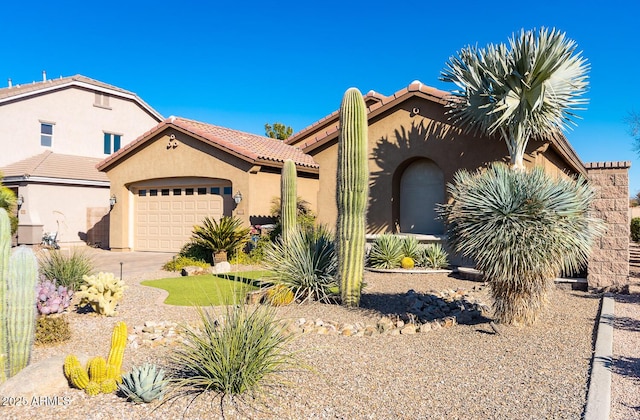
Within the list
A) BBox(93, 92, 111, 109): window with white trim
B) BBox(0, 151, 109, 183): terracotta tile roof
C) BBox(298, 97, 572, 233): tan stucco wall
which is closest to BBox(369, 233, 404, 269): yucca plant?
BBox(298, 97, 572, 233): tan stucco wall

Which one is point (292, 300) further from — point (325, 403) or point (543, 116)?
point (543, 116)

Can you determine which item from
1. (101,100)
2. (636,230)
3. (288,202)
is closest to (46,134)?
(101,100)

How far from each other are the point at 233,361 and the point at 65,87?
1040 inches

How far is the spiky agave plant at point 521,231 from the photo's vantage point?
267 inches

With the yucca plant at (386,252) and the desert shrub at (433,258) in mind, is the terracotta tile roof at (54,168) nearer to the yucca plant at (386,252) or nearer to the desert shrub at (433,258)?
the yucca plant at (386,252)

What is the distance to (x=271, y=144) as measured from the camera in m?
22.4

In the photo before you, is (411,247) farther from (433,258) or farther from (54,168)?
(54,168)

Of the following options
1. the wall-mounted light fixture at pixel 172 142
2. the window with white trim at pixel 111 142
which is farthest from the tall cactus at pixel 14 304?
the window with white trim at pixel 111 142

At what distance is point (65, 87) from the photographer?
87.1 ft

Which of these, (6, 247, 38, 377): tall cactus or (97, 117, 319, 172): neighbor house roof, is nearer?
(6, 247, 38, 377): tall cactus

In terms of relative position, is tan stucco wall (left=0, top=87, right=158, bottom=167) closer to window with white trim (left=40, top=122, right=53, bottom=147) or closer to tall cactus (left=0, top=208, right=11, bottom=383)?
window with white trim (left=40, top=122, right=53, bottom=147)

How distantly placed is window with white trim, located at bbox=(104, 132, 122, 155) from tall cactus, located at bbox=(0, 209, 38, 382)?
84.2 ft

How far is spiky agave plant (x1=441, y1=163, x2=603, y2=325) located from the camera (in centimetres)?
678

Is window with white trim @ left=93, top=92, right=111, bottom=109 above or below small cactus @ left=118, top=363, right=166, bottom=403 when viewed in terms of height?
above
